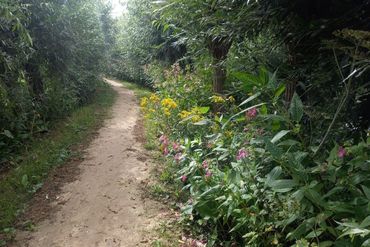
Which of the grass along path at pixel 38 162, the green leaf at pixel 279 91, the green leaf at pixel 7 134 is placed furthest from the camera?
the green leaf at pixel 7 134

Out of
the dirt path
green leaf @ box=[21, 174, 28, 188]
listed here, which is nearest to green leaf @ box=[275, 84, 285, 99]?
the dirt path

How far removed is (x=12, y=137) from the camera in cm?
592

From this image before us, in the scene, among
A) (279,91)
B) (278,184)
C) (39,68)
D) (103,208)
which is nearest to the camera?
(278,184)

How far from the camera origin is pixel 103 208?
407cm

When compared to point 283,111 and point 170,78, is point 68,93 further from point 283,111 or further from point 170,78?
point 283,111

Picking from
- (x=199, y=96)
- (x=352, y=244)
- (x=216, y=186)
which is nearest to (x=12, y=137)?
(x=199, y=96)

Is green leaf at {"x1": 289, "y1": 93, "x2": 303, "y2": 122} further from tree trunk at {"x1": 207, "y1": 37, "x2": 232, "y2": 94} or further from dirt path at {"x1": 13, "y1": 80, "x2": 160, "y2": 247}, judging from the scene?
tree trunk at {"x1": 207, "y1": 37, "x2": 232, "y2": 94}

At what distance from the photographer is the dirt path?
346cm

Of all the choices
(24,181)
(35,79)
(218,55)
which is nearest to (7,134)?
(24,181)

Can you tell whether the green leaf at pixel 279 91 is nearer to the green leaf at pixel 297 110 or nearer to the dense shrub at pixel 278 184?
the dense shrub at pixel 278 184

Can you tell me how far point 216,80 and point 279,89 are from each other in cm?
359

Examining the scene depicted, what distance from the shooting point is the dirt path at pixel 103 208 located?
11.4 ft

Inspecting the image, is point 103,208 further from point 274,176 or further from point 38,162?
point 274,176

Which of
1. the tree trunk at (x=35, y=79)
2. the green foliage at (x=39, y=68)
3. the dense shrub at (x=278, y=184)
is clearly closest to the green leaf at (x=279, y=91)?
the dense shrub at (x=278, y=184)
